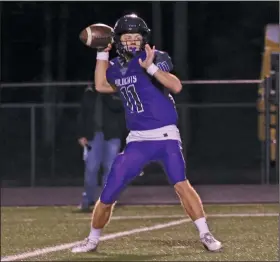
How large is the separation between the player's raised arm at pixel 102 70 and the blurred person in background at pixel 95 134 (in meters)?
4.38

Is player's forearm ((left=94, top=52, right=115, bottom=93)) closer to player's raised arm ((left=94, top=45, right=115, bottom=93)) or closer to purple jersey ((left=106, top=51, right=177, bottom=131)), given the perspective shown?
player's raised arm ((left=94, top=45, right=115, bottom=93))

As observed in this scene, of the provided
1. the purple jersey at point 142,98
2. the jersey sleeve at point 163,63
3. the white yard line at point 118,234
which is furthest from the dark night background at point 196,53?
the jersey sleeve at point 163,63

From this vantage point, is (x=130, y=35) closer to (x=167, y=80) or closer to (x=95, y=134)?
(x=167, y=80)

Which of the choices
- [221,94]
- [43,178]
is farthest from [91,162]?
[221,94]

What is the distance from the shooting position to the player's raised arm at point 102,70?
902cm

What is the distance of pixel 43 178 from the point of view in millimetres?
20000

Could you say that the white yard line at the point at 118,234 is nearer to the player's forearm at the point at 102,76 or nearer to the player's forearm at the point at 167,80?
the player's forearm at the point at 102,76

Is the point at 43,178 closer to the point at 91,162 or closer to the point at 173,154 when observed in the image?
the point at 91,162

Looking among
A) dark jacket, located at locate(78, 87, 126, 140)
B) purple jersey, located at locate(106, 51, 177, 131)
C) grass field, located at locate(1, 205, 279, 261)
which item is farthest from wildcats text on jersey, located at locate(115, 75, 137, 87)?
dark jacket, located at locate(78, 87, 126, 140)

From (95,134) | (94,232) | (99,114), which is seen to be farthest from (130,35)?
(95,134)

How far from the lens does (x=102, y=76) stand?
357 inches

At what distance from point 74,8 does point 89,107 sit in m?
13.9

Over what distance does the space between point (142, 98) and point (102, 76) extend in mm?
459

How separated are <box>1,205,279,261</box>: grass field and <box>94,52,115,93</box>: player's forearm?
158 centimetres
